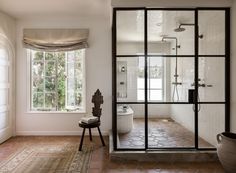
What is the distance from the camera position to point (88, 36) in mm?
5371

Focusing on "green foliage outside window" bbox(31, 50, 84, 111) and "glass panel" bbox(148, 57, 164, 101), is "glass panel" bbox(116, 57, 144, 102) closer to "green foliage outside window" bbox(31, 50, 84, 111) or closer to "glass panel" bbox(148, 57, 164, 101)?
"glass panel" bbox(148, 57, 164, 101)

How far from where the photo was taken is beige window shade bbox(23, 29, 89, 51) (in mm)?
5285

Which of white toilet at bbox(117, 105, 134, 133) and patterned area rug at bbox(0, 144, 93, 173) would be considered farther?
white toilet at bbox(117, 105, 134, 133)

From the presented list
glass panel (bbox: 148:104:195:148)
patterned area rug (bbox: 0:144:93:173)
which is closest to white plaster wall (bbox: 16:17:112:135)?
patterned area rug (bbox: 0:144:93:173)

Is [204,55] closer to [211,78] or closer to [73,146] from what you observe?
[211,78]

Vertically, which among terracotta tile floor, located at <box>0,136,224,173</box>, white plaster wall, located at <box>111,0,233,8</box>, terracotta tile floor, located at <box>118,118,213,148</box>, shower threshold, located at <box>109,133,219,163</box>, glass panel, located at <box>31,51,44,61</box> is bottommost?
terracotta tile floor, located at <box>0,136,224,173</box>

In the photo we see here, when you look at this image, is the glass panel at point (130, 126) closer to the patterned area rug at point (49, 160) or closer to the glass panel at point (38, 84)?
the patterned area rug at point (49, 160)

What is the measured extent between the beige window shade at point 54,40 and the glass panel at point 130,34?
1.51 m

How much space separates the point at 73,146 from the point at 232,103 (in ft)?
A: 9.63

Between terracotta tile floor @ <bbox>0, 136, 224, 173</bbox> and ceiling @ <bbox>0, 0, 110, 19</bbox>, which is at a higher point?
ceiling @ <bbox>0, 0, 110, 19</bbox>

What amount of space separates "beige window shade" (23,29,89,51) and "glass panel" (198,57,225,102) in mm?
2604

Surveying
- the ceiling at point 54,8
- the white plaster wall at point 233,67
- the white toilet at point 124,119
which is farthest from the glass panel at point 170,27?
the white toilet at point 124,119

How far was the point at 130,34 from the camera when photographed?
4047 mm

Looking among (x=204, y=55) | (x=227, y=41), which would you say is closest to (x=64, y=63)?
(x=204, y=55)
